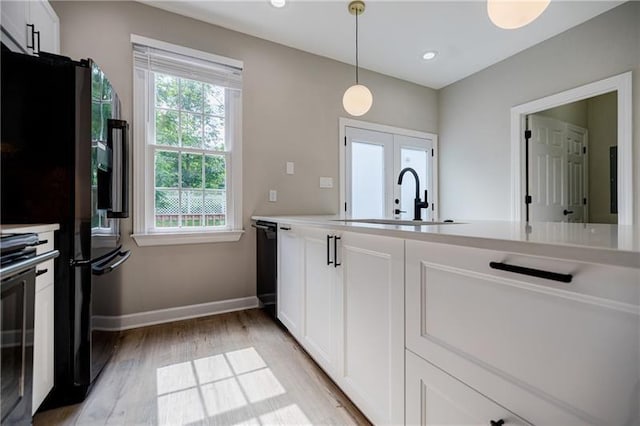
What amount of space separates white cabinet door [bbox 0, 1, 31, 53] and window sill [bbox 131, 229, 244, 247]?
1.39 meters

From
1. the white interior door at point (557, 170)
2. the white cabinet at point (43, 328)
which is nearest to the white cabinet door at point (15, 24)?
the white cabinet at point (43, 328)

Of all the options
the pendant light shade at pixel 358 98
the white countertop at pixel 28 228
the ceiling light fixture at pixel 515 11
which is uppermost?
the pendant light shade at pixel 358 98

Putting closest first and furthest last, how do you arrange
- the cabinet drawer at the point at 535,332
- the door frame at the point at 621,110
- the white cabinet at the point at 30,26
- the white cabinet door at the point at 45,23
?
1. the cabinet drawer at the point at 535,332
2. the white cabinet at the point at 30,26
3. the white cabinet door at the point at 45,23
4. the door frame at the point at 621,110

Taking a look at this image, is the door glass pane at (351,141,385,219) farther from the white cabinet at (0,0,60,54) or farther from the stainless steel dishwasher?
the white cabinet at (0,0,60,54)

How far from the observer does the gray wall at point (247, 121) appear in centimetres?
230

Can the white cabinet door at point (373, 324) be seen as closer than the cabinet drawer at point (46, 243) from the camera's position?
Yes

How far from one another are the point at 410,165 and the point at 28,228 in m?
3.87

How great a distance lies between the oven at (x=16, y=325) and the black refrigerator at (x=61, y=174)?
42 centimetres

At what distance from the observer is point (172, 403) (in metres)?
1.44

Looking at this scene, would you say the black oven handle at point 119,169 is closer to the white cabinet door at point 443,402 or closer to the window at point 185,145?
the window at point 185,145

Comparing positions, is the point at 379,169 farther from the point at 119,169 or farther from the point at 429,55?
the point at 119,169

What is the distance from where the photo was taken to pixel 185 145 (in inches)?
102

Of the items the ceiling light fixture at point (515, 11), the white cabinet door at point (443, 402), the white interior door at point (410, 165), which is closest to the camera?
the white cabinet door at point (443, 402)

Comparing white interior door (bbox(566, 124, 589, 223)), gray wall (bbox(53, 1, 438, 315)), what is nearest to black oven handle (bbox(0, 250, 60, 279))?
gray wall (bbox(53, 1, 438, 315))
